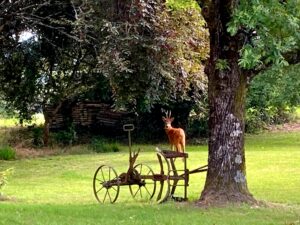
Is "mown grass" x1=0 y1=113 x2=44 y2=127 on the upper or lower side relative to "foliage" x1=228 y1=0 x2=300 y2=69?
lower

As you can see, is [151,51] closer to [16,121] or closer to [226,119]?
[226,119]

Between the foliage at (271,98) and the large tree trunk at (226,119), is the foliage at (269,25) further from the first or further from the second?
the foliage at (271,98)

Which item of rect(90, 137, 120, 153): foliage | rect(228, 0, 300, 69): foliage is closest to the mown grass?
rect(90, 137, 120, 153): foliage

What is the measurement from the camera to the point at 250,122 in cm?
3234

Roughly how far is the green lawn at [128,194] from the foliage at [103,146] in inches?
31.7

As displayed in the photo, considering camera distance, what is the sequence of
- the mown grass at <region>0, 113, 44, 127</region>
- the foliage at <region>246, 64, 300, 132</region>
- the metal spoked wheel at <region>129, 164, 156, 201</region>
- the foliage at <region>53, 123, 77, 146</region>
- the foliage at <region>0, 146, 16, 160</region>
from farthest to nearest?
the mown grass at <region>0, 113, 44, 127</region> < the foliage at <region>53, 123, 77, 146</region> < the foliage at <region>246, 64, 300, 132</region> < the foliage at <region>0, 146, 16, 160</region> < the metal spoked wheel at <region>129, 164, 156, 201</region>

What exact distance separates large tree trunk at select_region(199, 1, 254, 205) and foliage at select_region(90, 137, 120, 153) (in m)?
15.2

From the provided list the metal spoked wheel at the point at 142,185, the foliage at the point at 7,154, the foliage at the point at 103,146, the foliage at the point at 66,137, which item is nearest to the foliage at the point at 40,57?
the foliage at the point at 66,137

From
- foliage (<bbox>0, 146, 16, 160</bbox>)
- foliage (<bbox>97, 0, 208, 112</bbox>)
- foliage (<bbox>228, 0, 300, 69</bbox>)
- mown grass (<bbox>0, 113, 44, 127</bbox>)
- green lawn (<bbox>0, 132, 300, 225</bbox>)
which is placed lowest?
green lawn (<bbox>0, 132, 300, 225</bbox>)

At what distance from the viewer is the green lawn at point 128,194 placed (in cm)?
925

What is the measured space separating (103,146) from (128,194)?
1219 centimetres

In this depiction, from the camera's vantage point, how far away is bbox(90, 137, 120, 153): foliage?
1022 inches

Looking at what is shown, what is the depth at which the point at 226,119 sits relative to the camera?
1089 centimetres

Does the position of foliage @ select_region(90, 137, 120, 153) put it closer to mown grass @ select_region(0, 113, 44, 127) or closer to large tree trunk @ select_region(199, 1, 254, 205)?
mown grass @ select_region(0, 113, 44, 127)
